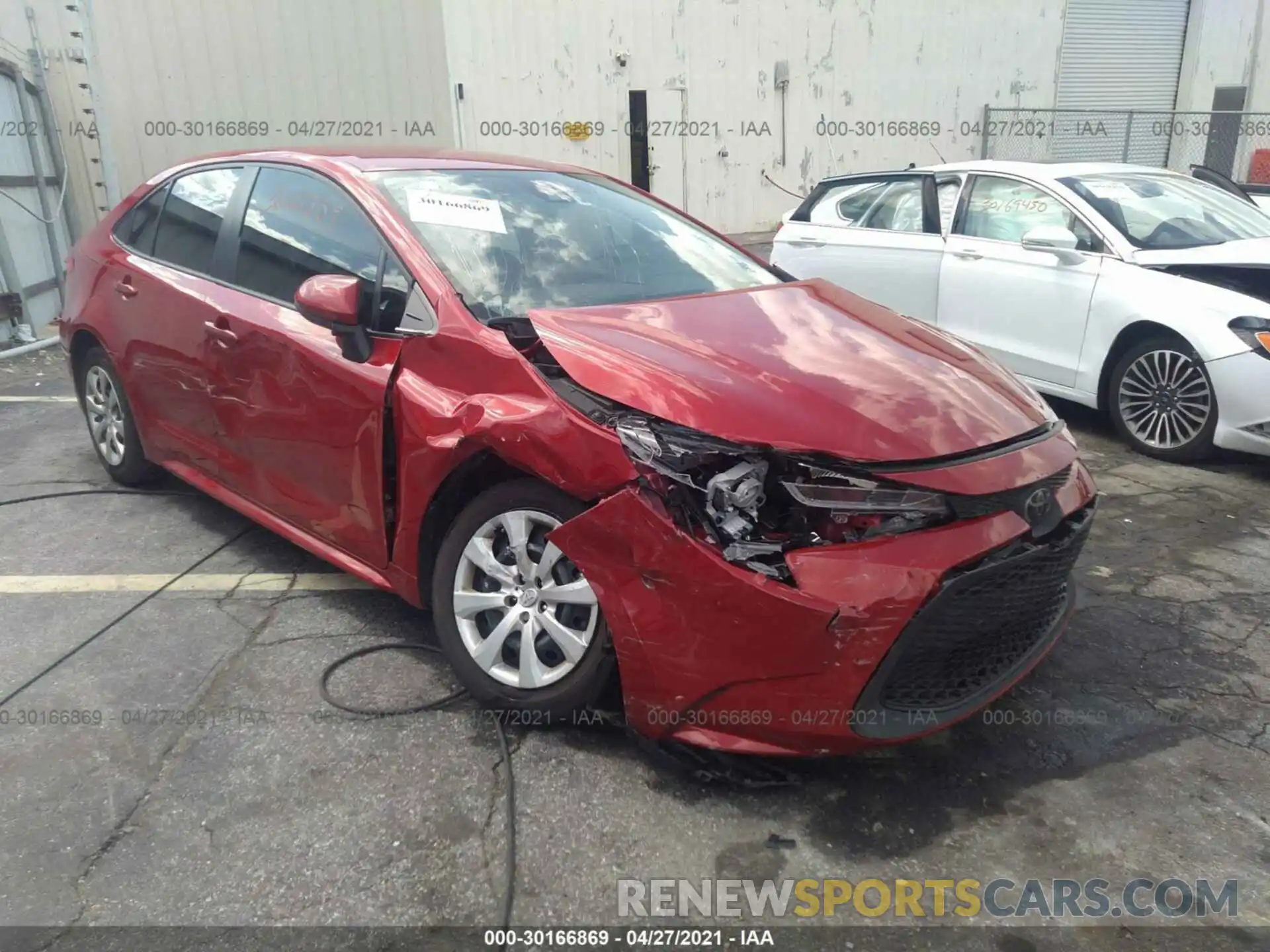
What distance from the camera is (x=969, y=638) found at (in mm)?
2367

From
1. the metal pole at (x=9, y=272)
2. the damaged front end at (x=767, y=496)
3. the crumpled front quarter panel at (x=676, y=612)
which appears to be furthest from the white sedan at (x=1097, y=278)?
the metal pole at (x=9, y=272)

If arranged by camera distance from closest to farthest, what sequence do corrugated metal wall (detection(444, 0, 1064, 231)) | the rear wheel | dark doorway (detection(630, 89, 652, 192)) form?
the rear wheel < corrugated metal wall (detection(444, 0, 1064, 231)) < dark doorway (detection(630, 89, 652, 192))

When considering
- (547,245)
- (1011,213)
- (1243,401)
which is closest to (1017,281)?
(1011,213)

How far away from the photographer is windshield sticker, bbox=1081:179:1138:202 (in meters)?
5.76

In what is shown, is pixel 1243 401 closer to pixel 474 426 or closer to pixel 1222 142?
pixel 474 426

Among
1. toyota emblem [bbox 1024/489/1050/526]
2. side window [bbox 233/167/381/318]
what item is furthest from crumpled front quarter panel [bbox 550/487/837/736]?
side window [bbox 233/167/381/318]

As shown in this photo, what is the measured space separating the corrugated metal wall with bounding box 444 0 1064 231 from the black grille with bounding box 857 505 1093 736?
10.4m

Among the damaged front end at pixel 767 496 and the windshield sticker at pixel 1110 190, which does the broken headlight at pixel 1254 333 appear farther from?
the damaged front end at pixel 767 496

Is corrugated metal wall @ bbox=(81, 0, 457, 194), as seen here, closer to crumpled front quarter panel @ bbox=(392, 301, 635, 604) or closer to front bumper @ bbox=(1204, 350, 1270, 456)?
front bumper @ bbox=(1204, 350, 1270, 456)

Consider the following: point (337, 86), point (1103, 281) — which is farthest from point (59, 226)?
point (1103, 281)

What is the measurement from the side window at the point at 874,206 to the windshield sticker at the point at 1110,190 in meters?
1.10

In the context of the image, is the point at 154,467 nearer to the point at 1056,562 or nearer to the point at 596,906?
the point at 596,906

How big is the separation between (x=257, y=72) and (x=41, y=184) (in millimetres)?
2765

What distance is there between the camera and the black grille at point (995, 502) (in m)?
2.34
